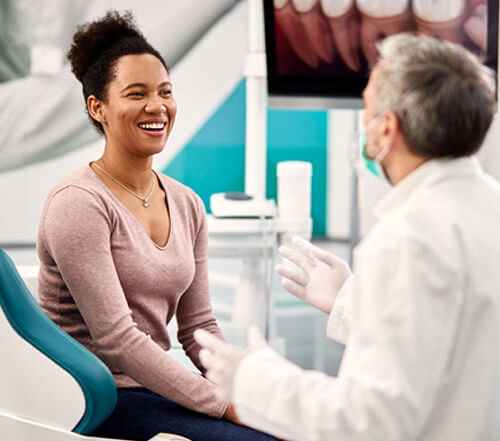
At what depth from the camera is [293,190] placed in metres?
2.38

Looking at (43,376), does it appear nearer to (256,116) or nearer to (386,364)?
(386,364)

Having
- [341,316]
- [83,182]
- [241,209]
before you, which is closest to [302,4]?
[241,209]

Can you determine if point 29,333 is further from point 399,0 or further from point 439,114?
point 399,0

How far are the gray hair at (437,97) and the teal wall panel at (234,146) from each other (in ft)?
9.93

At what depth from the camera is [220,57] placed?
379 cm

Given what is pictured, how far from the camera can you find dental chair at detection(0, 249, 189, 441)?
118cm

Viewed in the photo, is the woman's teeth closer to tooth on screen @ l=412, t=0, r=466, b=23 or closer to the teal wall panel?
tooth on screen @ l=412, t=0, r=466, b=23

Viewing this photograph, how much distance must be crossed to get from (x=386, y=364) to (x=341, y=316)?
1.49 ft

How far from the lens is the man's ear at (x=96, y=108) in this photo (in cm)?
146

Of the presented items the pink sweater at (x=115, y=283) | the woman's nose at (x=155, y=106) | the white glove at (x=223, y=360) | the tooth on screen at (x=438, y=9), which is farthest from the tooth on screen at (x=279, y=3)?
the white glove at (x=223, y=360)

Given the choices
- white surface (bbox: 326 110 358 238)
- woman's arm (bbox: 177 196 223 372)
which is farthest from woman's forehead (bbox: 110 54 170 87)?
white surface (bbox: 326 110 358 238)

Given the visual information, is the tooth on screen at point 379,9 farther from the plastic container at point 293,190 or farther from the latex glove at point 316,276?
the latex glove at point 316,276

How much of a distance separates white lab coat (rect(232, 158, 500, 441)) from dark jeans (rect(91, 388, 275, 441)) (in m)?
0.40

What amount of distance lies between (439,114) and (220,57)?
3.08m
